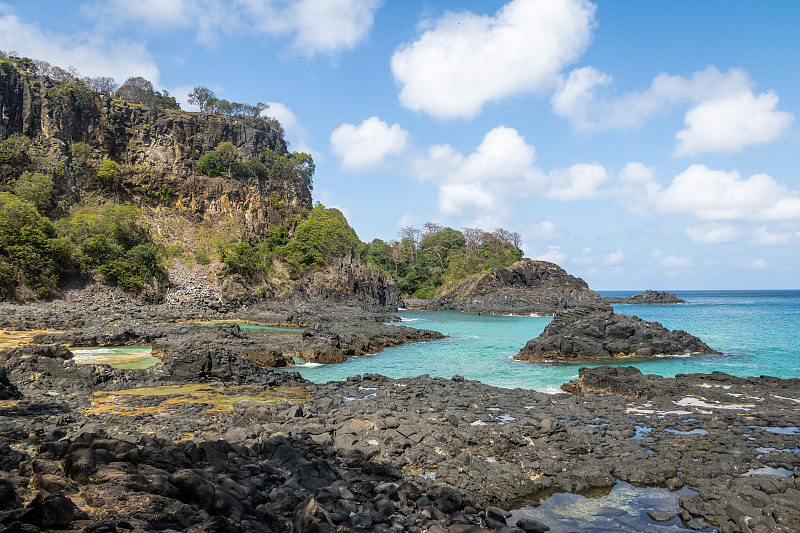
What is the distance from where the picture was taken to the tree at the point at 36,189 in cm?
5009

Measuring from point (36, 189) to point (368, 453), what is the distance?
194ft

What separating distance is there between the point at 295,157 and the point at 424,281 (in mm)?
41605

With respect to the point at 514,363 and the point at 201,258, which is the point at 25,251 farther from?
the point at 514,363

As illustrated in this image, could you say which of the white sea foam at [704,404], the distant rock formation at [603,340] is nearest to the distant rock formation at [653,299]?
the distant rock formation at [603,340]

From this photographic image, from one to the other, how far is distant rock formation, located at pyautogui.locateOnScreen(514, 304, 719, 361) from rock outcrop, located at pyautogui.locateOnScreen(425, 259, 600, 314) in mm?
46519

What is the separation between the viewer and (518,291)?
90.3 m

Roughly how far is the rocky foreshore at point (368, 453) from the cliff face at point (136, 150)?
52683mm

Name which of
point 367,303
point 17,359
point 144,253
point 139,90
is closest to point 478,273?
point 367,303

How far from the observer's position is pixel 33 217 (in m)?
45.3

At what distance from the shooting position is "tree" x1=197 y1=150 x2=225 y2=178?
68812 mm

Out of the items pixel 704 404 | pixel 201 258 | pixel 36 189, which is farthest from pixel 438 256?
pixel 704 404

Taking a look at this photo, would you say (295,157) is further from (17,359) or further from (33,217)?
(17,359)

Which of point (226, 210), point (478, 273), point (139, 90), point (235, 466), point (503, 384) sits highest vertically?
point (139, 90)

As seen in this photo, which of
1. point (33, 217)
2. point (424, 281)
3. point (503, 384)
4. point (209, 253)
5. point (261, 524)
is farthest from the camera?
point (424, 281)
